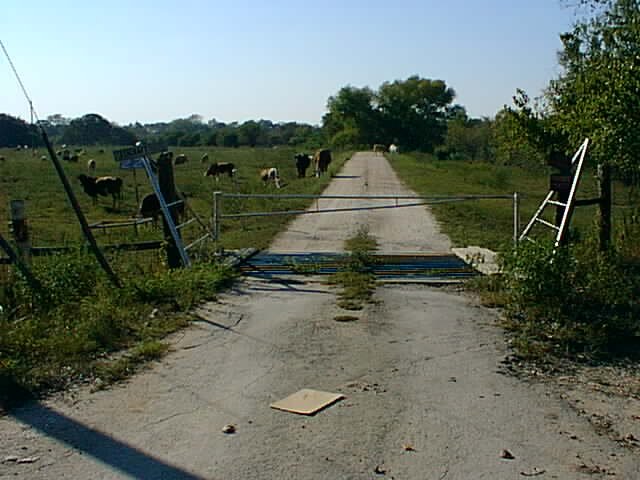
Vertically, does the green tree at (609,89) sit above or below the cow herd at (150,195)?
above

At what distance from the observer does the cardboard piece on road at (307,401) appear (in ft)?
19.6

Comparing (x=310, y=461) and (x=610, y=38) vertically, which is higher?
(x=610, y=38)

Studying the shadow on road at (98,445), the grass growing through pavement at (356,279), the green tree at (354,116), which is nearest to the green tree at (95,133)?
the grass growing through pavement at (356,279)

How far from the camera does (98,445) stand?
5312 mm

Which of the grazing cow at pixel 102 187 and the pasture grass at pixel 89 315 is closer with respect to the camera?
the pasture grass at pixel 89 315

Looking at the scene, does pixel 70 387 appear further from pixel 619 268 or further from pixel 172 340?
pixel 619 268

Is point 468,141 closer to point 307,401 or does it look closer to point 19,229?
point 19,229

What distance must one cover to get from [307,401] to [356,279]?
5.38m

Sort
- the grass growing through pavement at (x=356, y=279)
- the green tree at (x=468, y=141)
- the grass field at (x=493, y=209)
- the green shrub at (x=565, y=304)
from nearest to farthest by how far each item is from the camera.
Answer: the green shrub at (x=565, y=304), the grass growing through pavement at (x=356, y=279), the grass field at (x=493, y=209), the green tree at (x=468, y=141)

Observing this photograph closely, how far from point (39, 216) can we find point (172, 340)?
727 inches

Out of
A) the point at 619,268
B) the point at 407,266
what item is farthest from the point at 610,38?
the point at 407,266

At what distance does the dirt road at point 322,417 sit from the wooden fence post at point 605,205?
4993mm

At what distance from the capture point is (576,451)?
5203 millimetres

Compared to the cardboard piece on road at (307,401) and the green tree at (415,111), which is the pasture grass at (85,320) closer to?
the cardboard piece on road at (307,401)
